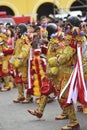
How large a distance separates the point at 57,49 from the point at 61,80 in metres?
0.85

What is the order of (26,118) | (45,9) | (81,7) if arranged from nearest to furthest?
(26,118), (81,7), (45,9)

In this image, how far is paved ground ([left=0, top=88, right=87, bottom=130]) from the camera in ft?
28.0

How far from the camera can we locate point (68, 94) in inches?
300

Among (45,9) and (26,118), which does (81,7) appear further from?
(26,118)

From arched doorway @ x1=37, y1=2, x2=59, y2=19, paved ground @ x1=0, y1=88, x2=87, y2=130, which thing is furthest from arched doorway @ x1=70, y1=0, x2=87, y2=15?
paved ground @ x1=0, y1=88, x2=87, y2=130

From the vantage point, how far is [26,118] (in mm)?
9328

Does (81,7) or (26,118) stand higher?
(81,7)

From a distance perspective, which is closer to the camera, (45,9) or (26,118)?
(26,118)

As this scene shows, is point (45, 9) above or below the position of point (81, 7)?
below

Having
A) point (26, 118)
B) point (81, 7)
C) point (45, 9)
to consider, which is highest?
point (81, 7)

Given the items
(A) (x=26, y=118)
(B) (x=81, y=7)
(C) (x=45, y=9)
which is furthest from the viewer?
(C) (x=45, y=9)

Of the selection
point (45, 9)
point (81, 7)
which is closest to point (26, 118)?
point (81, 7)

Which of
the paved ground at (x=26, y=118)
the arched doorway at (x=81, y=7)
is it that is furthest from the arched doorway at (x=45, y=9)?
the paved ground at (x=26, y=118)

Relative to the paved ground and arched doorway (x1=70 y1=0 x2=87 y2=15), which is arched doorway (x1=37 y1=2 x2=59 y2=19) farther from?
the paved ground
